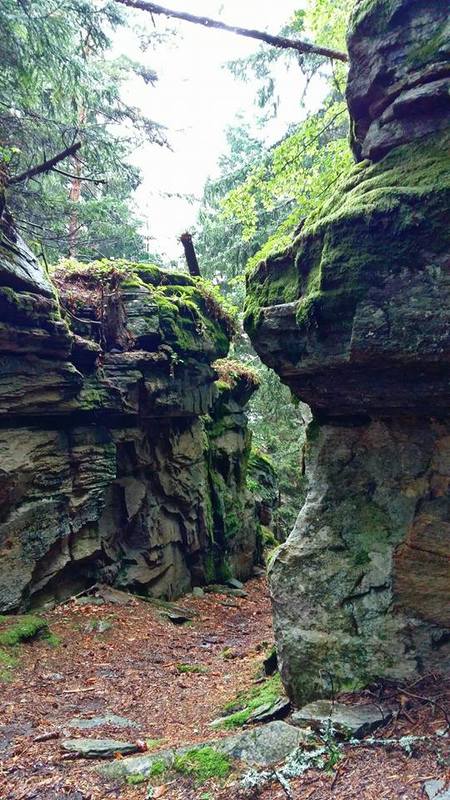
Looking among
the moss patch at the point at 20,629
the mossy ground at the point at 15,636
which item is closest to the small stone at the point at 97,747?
the mossy ground at the point at 15,636

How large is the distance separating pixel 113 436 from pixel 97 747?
230 inches

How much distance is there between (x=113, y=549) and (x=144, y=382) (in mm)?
3254

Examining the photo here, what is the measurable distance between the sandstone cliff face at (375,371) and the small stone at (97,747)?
4.99ft

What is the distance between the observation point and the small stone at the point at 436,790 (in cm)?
288

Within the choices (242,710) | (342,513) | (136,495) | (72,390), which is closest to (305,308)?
(342,513)

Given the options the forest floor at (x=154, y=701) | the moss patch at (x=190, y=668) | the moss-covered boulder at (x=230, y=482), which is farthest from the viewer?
the moss-covered boulder at (x=230, y=482)

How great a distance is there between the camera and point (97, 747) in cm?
453

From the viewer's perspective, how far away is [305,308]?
14.2ft

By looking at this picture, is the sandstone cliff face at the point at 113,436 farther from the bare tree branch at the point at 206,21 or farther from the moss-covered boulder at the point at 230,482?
the bare tree branch at the point at 206,21

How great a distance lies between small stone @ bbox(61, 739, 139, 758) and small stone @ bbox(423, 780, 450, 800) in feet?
8.64

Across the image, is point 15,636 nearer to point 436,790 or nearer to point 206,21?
point 436,790

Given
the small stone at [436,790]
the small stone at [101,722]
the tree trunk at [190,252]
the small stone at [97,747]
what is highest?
the tree trunk at [190,252]

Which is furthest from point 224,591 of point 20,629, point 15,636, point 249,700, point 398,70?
point 398,70

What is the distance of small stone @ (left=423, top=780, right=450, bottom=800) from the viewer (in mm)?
2875
